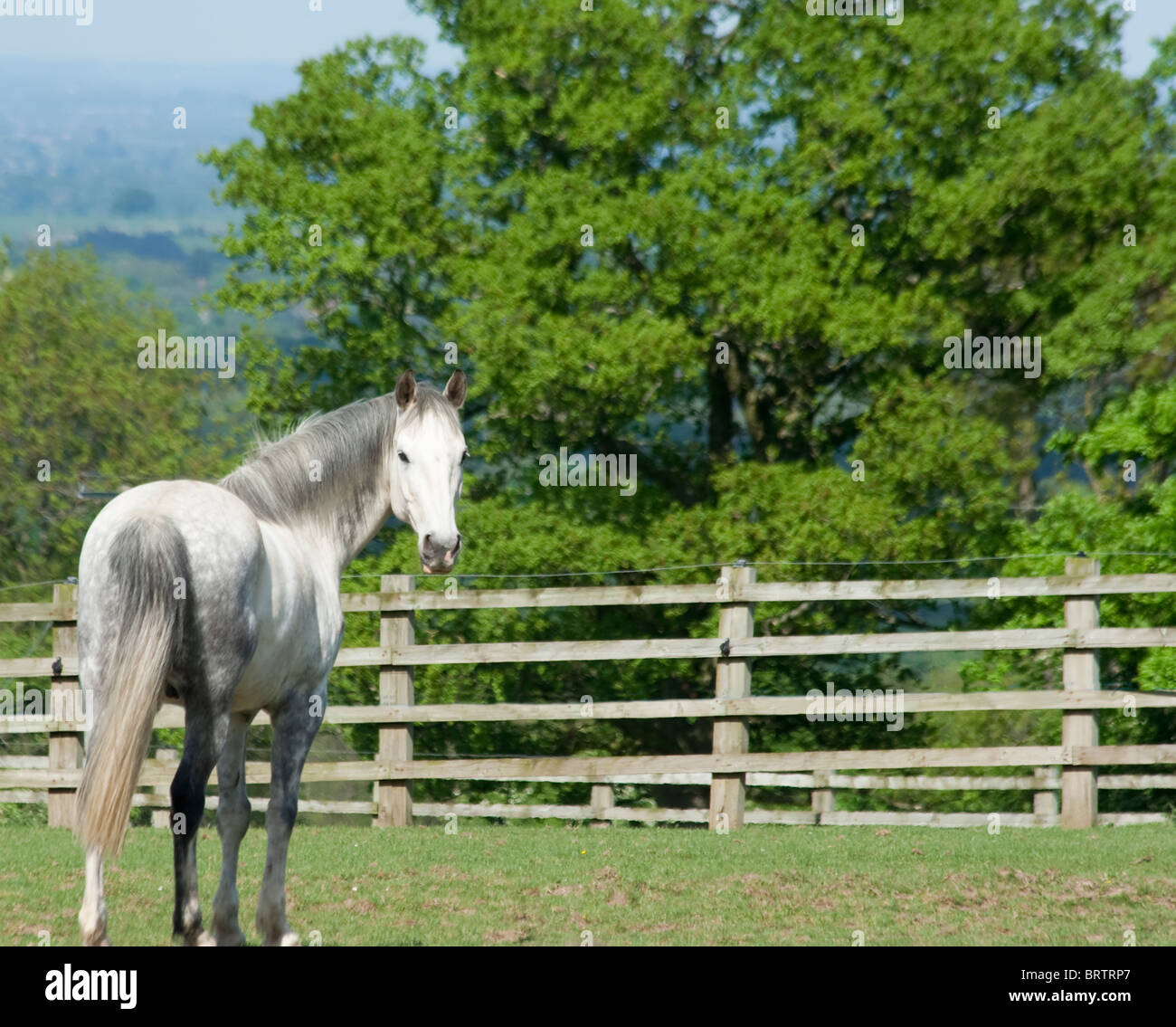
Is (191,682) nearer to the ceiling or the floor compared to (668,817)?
nearer to the ceiling

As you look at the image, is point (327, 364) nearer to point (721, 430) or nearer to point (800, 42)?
point (721, 430)

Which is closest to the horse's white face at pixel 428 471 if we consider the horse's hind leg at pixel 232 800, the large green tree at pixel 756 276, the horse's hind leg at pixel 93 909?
the horse's hind leg at pixel 232 800

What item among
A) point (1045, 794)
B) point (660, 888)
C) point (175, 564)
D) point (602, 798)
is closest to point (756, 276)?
point (602, 798)

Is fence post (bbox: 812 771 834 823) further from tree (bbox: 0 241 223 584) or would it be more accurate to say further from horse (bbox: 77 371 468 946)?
tree (bbox: 0 241 223 584)

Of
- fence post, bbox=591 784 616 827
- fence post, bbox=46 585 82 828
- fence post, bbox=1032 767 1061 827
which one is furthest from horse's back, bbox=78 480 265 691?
fence post, bbox=591 784 616 827

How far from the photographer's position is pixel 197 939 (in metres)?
4.70

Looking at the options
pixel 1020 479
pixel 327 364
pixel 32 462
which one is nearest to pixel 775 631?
pixel 1020 479

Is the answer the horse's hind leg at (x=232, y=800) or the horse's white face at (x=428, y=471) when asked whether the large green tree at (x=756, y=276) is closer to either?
the horse's white face at (x=428, y=471)

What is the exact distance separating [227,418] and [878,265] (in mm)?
14606

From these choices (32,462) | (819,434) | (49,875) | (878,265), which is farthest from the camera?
(32,462)

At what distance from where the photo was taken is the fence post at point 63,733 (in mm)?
9820

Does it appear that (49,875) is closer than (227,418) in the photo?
Yes

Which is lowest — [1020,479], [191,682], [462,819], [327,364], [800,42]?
[462,819]

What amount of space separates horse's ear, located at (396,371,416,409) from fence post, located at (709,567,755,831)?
4.87m
